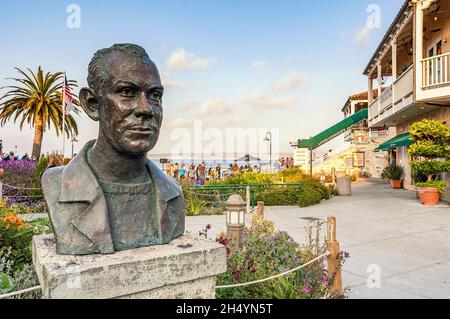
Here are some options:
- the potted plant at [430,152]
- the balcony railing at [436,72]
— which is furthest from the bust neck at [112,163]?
the balcony railing at [436,72]

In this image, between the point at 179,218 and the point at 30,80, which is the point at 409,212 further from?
the point at 30,80

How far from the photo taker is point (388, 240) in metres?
7.43

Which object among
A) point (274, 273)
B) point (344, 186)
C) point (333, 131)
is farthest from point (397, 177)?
point (274, 273)

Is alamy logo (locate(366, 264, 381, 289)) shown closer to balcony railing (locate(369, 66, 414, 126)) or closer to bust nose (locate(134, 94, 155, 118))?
bust nose (locate(134, 94, 155, 118))

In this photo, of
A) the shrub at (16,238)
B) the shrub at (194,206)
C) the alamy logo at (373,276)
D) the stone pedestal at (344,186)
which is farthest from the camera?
Answer: the stone pedestal at (344,186)

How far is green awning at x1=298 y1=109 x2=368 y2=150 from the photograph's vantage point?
31.8 metres

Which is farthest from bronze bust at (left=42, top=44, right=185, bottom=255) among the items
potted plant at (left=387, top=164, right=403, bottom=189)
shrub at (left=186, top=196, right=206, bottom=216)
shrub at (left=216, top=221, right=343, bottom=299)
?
potted plant at (left=387, top=164, right=403, bottom=189)

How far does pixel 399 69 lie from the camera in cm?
2352

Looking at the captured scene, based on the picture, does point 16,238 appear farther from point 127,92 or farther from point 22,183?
point 22,183

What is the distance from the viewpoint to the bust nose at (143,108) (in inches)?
84.2

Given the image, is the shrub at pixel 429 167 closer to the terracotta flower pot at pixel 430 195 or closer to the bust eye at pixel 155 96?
the terracotta flower pot at pixel 430 195

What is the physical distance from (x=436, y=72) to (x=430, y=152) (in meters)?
2.88

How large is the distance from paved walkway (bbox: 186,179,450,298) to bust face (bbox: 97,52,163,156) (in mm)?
3573
